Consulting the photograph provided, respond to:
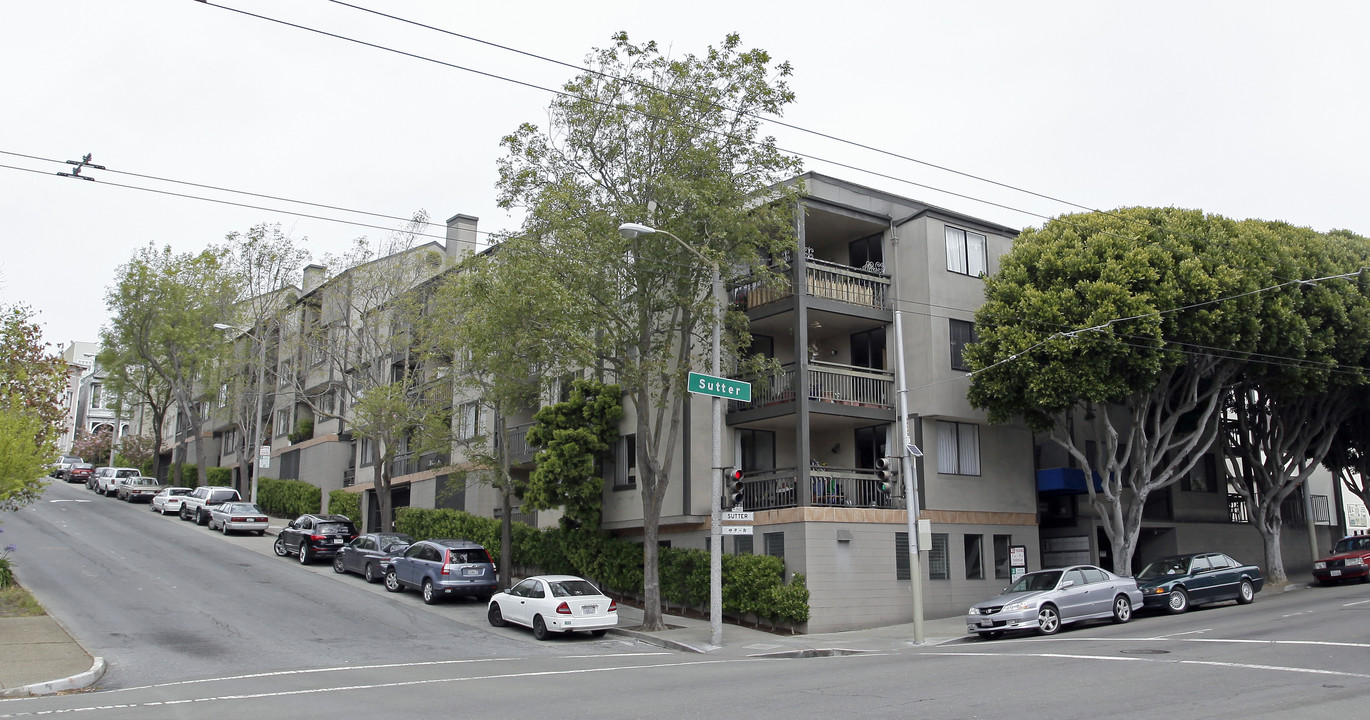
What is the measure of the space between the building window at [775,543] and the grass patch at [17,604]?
→ 1623 cm

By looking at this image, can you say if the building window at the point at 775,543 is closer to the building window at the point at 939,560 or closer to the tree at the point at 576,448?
the building window at the point at 939,560

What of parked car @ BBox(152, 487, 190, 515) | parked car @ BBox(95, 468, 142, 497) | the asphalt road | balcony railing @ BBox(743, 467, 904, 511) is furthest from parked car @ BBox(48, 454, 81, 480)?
balcony railing @ BBox(743, 467, 904, 511)

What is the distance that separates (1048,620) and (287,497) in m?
38.0

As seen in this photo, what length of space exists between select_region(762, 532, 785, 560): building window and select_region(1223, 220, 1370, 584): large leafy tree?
13.6m

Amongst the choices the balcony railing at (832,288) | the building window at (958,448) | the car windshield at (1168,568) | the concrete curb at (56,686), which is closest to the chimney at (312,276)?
the balcony railing at (832,288)

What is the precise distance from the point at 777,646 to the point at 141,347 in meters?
42.1

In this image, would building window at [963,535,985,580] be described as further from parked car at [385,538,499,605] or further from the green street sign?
parked car at [385,538,499,605]

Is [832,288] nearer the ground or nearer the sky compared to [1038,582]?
nearer the sky

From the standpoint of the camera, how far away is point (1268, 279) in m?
25.8

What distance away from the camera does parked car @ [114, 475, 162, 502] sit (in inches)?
2094

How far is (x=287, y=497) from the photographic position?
159 feet

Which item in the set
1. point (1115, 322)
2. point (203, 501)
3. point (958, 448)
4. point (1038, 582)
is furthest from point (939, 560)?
point (203, 501)

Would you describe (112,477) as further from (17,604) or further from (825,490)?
(825,490)

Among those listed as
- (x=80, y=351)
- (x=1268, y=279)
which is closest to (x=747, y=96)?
(x=1268, y=279)
